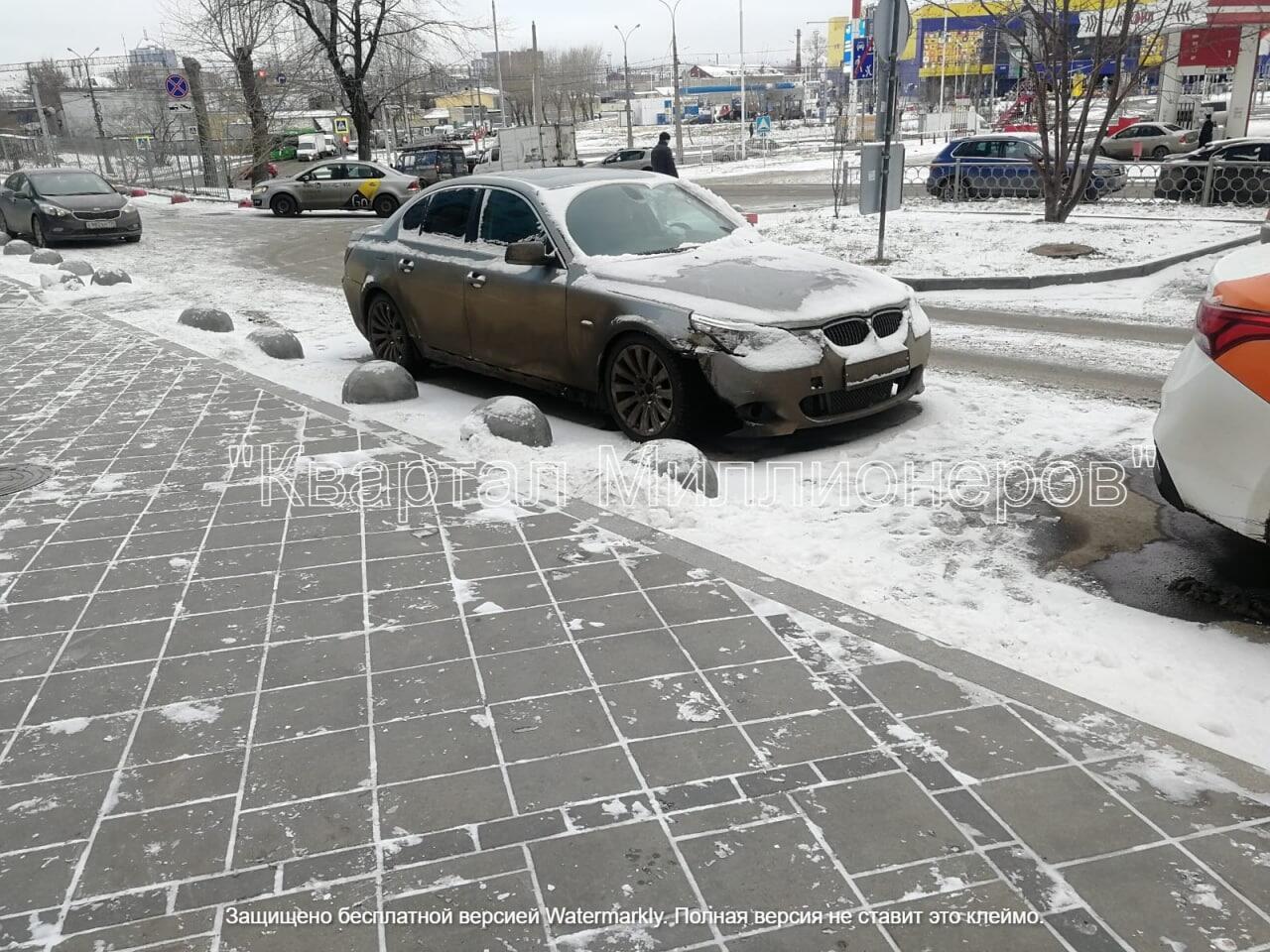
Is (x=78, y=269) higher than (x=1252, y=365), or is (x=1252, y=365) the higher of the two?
(x=1252, y=365)

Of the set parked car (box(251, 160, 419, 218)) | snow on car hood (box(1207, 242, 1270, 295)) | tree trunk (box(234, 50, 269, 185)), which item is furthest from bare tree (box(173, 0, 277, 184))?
snow on car hood (box(1207, 242, 1270, 295))

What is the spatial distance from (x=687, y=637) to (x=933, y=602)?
103 cm

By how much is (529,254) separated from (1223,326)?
408 centimetres

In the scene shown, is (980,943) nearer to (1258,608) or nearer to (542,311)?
(1258,608)

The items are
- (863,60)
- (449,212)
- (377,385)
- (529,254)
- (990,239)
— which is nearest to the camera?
(529,254)

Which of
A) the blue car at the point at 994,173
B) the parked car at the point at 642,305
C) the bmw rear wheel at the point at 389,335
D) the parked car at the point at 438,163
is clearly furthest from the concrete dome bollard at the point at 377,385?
the parked car at the point at 438,163

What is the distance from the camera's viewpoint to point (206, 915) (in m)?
2.58

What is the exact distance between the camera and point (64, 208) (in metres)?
19.5

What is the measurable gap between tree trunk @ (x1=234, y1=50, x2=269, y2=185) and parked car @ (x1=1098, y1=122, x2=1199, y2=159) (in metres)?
28.5

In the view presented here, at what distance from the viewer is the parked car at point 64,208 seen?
19516 millimetres

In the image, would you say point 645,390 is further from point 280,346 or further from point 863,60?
point 863,60

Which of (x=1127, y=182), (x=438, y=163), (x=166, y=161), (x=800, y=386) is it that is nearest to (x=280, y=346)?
(x=800, y=386)

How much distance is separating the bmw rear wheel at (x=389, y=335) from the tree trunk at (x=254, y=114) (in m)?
32.5

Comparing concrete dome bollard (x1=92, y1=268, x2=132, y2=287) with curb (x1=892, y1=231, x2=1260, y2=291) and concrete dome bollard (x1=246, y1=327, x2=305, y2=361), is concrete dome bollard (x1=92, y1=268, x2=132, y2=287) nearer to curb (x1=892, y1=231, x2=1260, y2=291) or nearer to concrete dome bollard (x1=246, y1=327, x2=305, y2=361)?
concrete dome bollard (x1=246, y1=327, x2=305, y2=361)
